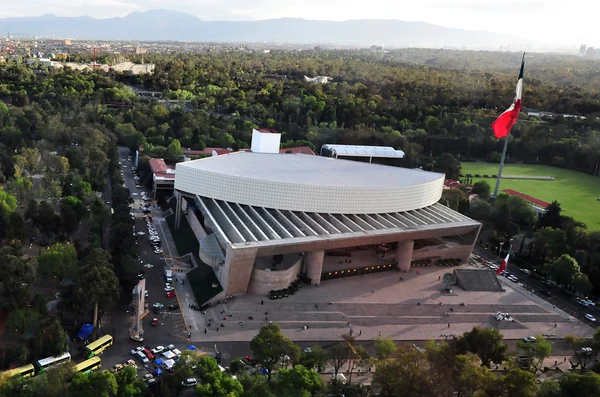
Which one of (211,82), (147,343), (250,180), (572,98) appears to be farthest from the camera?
(211,82)

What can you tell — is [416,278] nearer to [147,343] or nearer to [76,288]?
[147,343]

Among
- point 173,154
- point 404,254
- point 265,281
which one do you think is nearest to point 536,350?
point 404,254

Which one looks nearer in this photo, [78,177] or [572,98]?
[78,177]

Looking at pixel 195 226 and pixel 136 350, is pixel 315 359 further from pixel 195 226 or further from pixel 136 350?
pixel 195 226

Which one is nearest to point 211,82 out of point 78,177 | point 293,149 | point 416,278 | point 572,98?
point 293,149

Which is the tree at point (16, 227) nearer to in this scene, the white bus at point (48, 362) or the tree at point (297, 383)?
the white bus at point (48, 362)

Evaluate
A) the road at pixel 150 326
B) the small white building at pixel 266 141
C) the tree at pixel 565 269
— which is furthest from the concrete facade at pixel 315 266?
the small white building at pixel 266 141

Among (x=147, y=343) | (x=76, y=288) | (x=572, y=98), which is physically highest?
(x=572, y=98)
